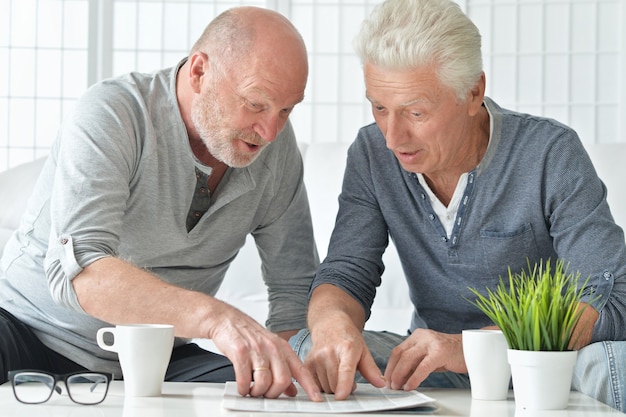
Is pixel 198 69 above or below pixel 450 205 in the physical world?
above

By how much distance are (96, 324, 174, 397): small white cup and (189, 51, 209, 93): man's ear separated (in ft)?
2.39

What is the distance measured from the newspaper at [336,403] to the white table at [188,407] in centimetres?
2

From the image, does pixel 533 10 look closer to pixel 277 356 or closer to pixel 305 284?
pixel 305 284

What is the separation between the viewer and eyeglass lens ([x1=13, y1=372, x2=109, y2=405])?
137 centimetres

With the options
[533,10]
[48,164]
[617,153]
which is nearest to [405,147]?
[48,164]

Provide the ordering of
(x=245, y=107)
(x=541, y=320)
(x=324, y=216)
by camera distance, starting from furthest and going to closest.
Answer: (x=324, y=216)
(x=245, y=107)
(x=541, y=320)

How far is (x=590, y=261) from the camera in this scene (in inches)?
68.3

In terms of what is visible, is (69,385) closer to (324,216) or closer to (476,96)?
(476,96)

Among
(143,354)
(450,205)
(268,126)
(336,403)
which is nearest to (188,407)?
(143,354)

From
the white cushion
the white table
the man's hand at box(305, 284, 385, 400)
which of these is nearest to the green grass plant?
the white table

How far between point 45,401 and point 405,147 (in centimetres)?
85

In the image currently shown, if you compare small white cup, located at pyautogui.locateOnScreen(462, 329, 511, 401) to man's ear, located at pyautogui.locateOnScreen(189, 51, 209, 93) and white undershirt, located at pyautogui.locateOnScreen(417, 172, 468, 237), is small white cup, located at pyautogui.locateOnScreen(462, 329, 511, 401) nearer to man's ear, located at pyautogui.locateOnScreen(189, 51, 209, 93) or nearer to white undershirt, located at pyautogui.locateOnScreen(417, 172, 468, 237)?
white undershirt, located at pyautogui.locateOnScreen(417, 172, 468, 237)

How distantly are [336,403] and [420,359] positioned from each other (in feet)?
0.70

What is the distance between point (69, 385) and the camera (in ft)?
4.50
